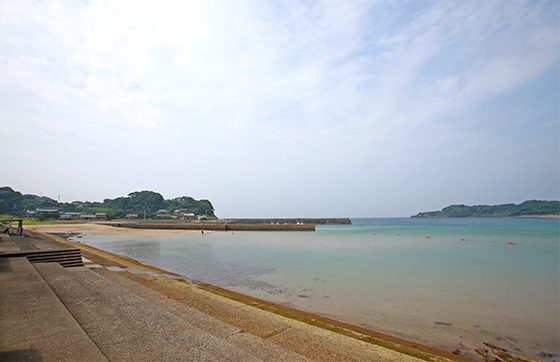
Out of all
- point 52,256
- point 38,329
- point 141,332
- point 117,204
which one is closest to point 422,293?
point 141,332

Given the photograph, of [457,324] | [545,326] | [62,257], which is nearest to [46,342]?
[62,257]

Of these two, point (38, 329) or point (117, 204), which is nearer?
point (38, 329)

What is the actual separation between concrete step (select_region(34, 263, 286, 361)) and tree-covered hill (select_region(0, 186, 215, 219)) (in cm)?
10827

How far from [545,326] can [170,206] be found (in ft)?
556

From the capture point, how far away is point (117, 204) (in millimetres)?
153000

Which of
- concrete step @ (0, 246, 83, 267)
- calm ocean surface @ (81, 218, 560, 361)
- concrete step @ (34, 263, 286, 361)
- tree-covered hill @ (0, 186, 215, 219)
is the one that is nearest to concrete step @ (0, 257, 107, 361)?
concrete step @ (34, 263, 286, 361)

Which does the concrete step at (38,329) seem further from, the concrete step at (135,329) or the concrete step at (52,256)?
the concrete step at (52,256)

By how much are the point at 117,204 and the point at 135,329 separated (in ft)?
577

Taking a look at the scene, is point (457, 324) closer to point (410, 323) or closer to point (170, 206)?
point (410, 323)

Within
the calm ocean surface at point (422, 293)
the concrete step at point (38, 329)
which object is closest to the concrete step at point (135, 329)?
the concrete step at point (38, 329)

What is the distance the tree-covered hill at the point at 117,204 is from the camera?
110 metres

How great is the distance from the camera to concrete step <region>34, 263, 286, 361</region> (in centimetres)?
359

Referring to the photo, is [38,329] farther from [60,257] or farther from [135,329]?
[60,257]

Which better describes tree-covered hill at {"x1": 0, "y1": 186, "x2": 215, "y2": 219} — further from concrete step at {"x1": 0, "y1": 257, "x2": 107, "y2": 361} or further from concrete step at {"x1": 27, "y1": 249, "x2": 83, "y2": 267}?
concrete step at {"x1": 0, "y1": 257, "x2": 107, "y2": 361}
